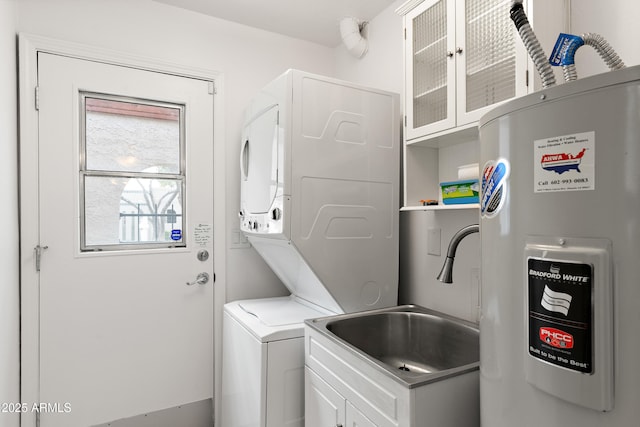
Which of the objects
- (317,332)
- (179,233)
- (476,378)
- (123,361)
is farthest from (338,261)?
(123,361)

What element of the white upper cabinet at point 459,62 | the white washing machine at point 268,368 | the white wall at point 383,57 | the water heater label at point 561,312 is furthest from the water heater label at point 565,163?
the white wall at point 383,57

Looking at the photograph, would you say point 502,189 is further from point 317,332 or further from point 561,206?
point 317,332

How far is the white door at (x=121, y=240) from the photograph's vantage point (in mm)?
2051

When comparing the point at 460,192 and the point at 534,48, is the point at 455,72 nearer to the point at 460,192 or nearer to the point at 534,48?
the point at 460,192

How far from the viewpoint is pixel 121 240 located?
222cm

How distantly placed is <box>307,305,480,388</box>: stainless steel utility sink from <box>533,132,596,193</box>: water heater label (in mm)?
1043

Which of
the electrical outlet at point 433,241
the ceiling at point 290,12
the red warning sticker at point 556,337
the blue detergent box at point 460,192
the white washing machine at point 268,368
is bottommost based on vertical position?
the white washing machine at point 268,368

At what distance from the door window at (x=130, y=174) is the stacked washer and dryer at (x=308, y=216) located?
0.51m

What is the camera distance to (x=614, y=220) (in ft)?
2.26

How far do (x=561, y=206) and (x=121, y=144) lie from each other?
2.29 m

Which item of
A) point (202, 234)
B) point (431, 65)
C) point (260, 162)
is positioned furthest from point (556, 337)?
point (202, 234)

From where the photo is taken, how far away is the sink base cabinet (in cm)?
117

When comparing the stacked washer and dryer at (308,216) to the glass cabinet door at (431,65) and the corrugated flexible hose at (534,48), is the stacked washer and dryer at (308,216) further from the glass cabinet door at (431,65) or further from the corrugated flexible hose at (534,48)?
the corrugated flexible hose at (534,48)

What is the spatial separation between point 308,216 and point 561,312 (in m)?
1.26
